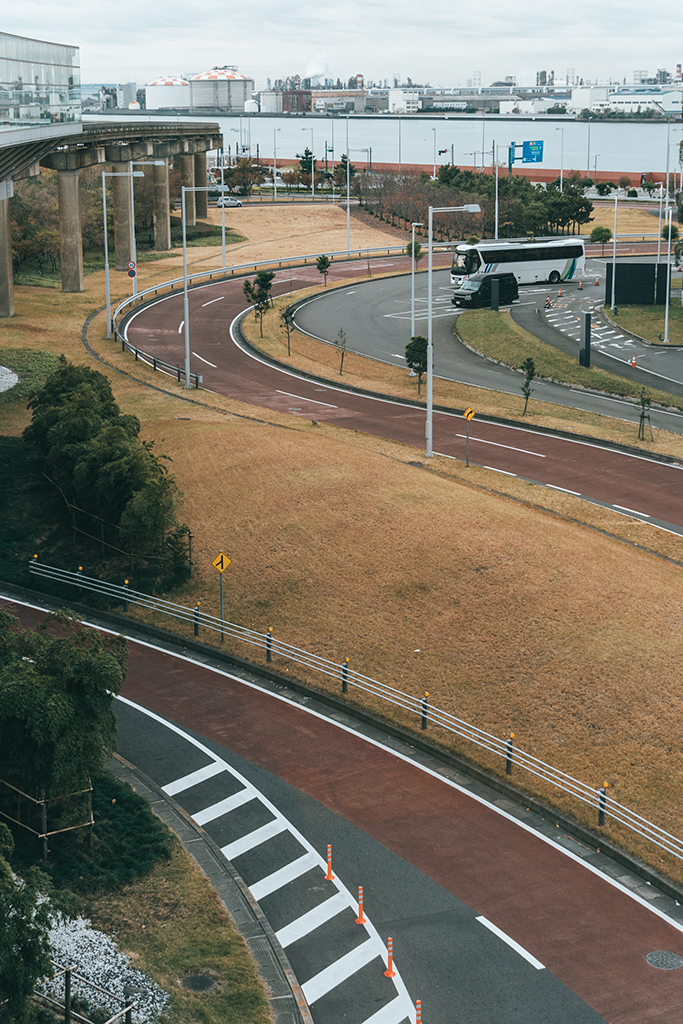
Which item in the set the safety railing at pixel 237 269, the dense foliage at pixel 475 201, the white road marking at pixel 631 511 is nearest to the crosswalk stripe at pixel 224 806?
the white road marking at pixel 631 511

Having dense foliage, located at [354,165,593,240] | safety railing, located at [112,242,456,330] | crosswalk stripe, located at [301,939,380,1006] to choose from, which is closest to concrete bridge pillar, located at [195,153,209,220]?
dense foliage, located at [354,165,593,240]

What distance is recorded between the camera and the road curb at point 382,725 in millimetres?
20031

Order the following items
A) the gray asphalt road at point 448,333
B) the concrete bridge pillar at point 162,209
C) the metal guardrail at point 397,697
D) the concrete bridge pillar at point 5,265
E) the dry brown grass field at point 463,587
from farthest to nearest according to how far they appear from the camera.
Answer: the concrete bridge pillar at point 162,209, the concrete bridge pillar at point 5,265, the gray asphalt road at point 448,333, the dry brown grass field at point 463,587, the metal guardrail at point 397,697

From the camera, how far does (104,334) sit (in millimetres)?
67750

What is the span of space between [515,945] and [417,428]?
3335cm

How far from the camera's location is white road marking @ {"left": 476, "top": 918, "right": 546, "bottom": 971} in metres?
17.2

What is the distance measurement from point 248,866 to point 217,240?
320 ft

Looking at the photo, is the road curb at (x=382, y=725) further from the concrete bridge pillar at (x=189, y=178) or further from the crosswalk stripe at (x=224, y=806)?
the concrete bridge pillar at (x=189, y=178)

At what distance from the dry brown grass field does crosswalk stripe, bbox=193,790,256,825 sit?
4.61 meters

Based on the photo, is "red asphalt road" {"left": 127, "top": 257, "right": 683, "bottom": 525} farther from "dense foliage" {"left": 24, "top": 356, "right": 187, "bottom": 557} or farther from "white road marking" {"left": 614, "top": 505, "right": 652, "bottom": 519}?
"dense foliage" {"left": 24, "top": 356, "right": 187, "bottom": 557}

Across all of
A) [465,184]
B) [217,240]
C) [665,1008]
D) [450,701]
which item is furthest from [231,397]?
[465,184]

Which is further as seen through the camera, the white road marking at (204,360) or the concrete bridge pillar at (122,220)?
the concrete bridge pillar at (122,220)

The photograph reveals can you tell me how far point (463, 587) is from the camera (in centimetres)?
3064

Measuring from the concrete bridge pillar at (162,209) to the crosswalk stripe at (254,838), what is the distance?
3365 inches
